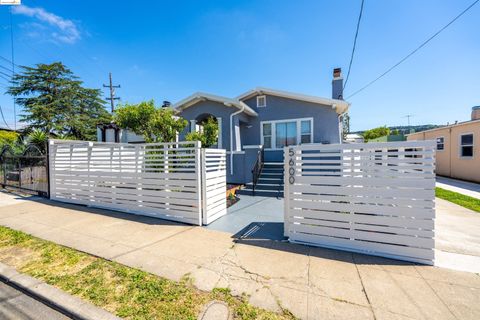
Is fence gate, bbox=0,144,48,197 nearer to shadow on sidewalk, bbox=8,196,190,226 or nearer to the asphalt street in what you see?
shadow on sidewalk, bbox=8,196,190,226

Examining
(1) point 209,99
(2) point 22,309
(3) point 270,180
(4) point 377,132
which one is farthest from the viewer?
(4) point 377,132

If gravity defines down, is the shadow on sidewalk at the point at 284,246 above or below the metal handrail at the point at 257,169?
below

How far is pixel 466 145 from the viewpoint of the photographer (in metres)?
12.1

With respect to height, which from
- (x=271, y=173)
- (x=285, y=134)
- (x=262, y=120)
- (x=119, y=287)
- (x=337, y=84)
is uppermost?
(x=337, y=84)

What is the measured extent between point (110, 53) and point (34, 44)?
9.30m

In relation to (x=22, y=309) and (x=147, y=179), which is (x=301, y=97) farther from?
(x=22, y=309)

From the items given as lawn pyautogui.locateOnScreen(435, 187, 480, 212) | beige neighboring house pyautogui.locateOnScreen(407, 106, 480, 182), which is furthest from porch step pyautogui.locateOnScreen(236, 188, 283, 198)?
beige neighboring house pyautogui.locateOnScreen(407, 106, 480, 182)

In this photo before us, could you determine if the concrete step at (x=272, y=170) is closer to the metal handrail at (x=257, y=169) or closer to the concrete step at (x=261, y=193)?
the metal handrail at (x=257, y=169)

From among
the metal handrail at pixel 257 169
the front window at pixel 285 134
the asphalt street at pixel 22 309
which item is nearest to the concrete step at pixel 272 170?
the metal handrail at pixel 257 169

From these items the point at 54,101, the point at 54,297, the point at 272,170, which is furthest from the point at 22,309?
the point at 54,101

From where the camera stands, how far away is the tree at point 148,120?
7848 mm

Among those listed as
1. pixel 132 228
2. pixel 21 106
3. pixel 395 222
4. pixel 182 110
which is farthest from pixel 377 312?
pixel 21 106

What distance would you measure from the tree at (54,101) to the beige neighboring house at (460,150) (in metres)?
34.2

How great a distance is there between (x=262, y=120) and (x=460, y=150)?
11.9 metres
